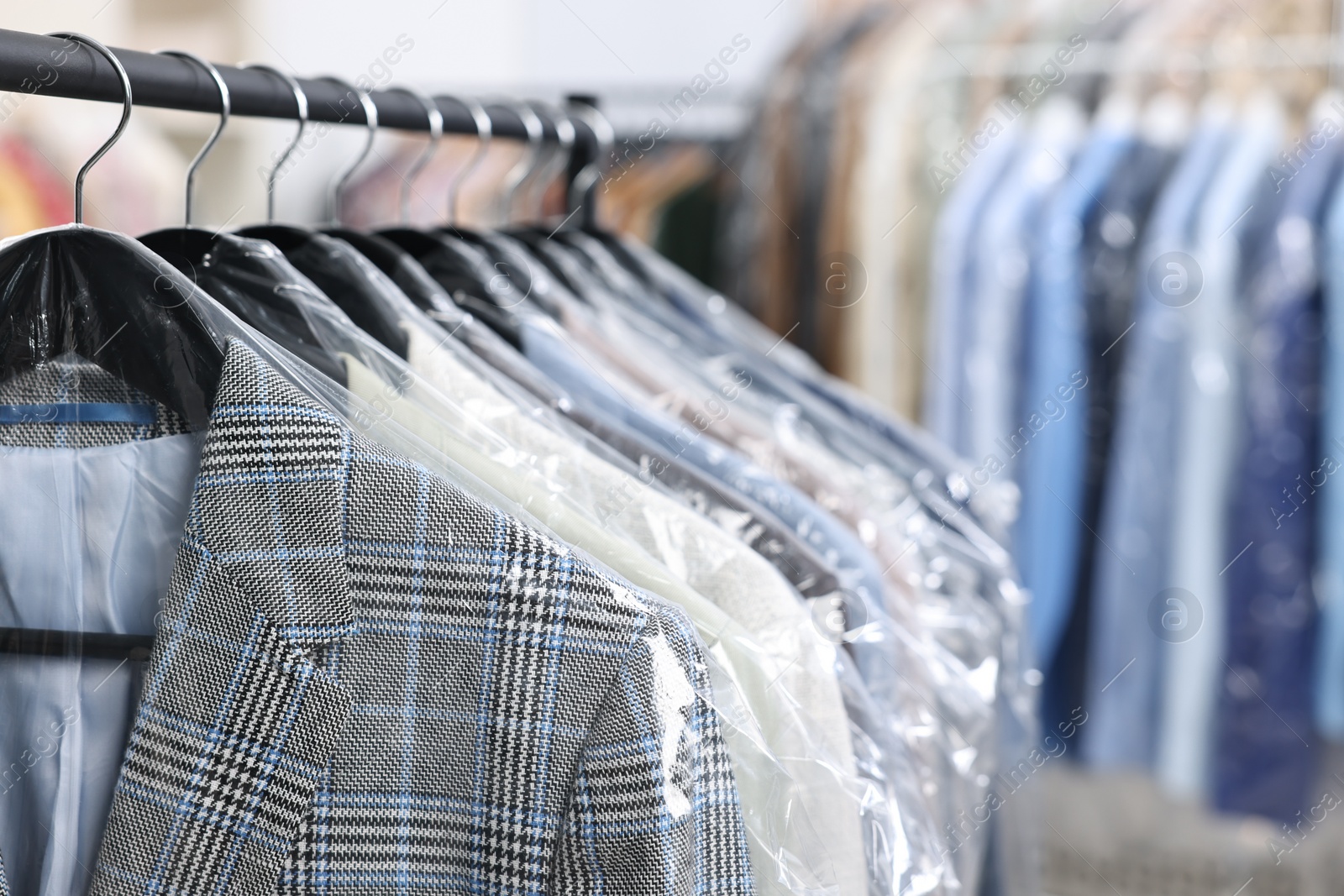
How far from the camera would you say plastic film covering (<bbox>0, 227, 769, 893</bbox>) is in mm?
479

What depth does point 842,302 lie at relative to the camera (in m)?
1.47

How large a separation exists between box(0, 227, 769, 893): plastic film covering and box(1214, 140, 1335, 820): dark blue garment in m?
0.89

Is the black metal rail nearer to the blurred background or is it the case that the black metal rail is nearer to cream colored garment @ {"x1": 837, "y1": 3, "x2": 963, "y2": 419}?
the blurred background

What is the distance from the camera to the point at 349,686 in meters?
0.44

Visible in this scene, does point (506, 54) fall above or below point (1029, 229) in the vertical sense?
above

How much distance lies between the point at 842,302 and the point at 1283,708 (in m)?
0.71

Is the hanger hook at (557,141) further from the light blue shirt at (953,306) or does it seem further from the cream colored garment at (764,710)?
the light blue shirt at (953,306)

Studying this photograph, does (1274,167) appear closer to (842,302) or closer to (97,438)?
(842,302)

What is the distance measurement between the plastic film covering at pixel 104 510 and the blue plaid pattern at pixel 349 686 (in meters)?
0.03

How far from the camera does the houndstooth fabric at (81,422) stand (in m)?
0.50

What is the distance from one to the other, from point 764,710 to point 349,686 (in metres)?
0.19

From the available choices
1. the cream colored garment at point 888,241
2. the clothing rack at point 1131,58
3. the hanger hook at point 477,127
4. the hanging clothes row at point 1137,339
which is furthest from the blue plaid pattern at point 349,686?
the clothing rack at point 1131,58

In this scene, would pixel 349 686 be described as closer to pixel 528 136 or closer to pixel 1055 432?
pixel 528 136

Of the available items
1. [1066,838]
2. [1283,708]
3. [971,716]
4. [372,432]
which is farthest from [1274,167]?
[372,432]
